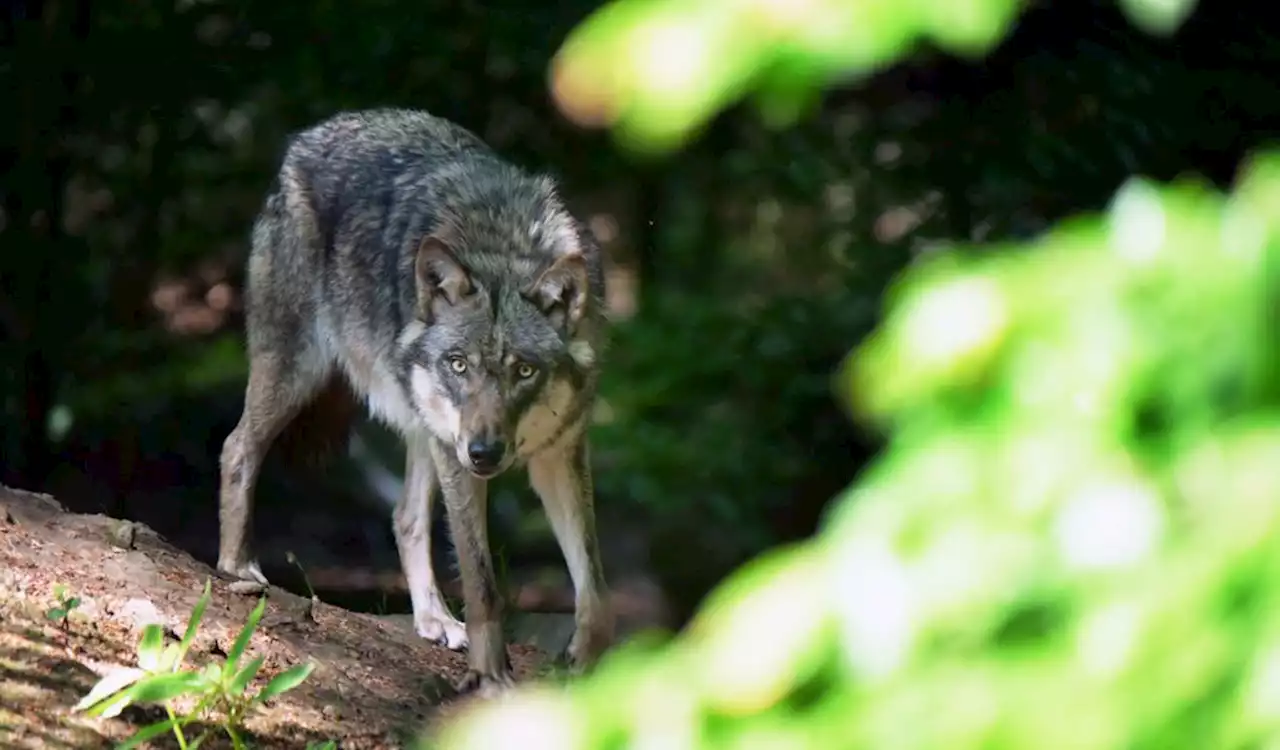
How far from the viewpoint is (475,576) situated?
19.4 ft

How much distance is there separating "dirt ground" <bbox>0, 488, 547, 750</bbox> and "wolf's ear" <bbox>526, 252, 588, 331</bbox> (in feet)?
4.19

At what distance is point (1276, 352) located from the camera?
123 centimetres

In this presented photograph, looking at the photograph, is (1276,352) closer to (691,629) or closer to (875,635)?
(875,635)

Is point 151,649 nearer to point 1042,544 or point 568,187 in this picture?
point 1042,544

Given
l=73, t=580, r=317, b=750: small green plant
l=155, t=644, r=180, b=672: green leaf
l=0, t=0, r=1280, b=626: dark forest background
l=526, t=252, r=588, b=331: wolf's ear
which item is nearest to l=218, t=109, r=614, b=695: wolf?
l=526, t=252, r=588, b=331: wolf's ear

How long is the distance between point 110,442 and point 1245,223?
8431 mm

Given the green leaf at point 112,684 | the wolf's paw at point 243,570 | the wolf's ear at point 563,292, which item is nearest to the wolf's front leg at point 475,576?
the wolf's ear at point 563,292

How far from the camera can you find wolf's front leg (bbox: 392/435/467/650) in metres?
6.45

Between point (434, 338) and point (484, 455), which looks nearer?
point (484, 455)

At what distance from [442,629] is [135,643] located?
172 cm

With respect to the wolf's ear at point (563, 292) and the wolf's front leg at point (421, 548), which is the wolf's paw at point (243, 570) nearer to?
the wolf's front leg at point (421, 548)

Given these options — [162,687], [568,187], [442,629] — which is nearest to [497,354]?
[442,629]

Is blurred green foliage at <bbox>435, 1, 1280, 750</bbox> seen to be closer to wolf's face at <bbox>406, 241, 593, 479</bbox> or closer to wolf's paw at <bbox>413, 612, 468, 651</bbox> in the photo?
wolf's face at <bbox>406, 241, 593, 479</bbox>

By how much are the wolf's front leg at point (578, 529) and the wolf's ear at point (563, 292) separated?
16.9 inches
